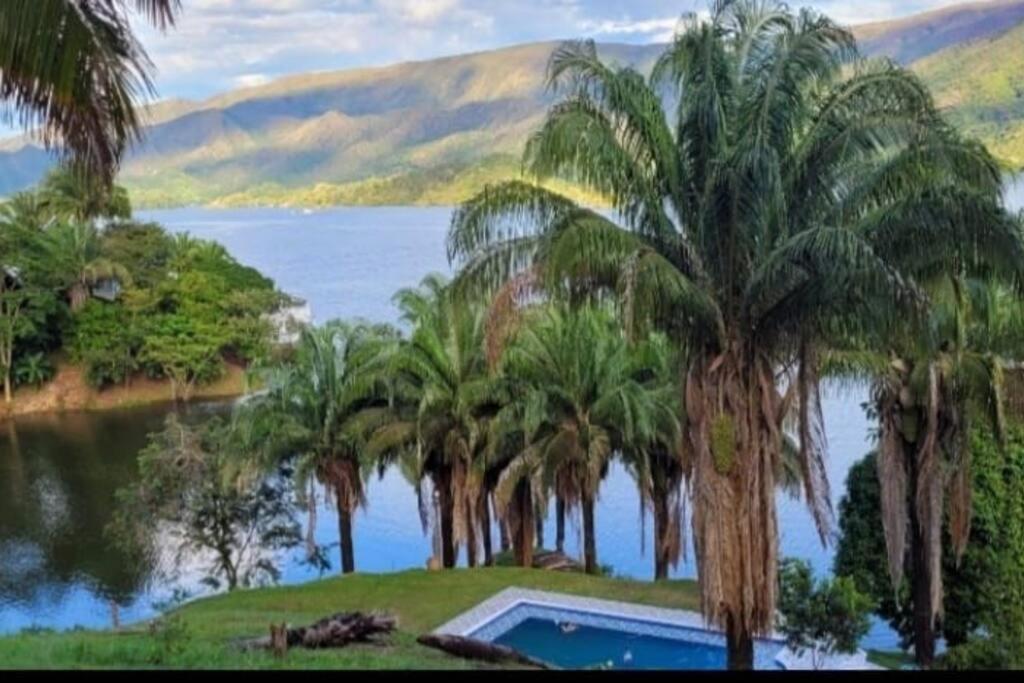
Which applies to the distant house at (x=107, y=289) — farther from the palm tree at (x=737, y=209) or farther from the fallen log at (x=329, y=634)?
the palm tree at (x=737, y=209)

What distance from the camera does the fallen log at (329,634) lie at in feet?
26.2

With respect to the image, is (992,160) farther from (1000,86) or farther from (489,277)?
(1000,86)

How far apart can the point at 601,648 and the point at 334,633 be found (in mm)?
4499

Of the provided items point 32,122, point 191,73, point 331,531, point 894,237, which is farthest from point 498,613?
point 191,73

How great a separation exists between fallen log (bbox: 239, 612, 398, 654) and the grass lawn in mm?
132

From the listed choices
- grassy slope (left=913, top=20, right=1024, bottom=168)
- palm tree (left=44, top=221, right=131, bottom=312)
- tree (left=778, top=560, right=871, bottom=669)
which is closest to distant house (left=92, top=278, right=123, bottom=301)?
palm tree (left=44, top=221, right=131, bottom=312)

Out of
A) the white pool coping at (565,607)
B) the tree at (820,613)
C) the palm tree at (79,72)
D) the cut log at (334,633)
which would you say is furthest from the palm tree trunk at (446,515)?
the palm tree at (79,72)

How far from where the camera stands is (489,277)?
8.63m

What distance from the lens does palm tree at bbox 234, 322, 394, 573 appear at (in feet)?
51.5

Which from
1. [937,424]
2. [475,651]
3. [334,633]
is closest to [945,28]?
[937,424]

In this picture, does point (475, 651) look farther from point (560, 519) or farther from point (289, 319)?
point (289, 319)

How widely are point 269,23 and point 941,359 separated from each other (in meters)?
22.6

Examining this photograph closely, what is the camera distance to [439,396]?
15000 millimetres

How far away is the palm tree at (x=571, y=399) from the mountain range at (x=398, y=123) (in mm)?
9921
